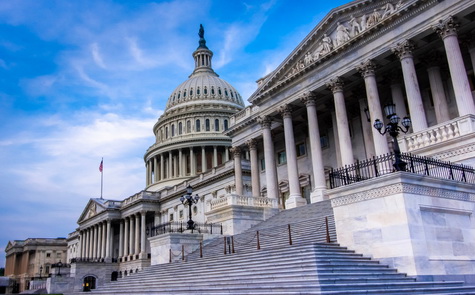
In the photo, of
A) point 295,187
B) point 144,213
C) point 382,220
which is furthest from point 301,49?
point 144,213

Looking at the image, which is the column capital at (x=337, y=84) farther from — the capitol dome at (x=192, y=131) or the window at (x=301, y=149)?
the capitol dome at (x=192, y=131)

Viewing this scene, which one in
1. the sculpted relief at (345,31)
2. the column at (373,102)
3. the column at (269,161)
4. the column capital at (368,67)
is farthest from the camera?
the column at (269,161)

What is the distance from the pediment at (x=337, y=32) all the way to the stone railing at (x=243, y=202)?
1054 cm

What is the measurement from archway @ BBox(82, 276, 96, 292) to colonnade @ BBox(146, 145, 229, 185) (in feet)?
98.6

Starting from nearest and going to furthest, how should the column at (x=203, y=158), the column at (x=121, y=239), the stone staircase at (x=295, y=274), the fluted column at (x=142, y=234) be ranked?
the stone staircase at (x=295, y=274), the fluted column at (x=142, y=234), the column at (x=121, y=239), the column at (x=203, y=158)

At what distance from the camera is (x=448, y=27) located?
90.6 ft

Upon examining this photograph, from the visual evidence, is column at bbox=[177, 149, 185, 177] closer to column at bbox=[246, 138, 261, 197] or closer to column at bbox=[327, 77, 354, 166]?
column at bbox=[246, 138, 261, 197]

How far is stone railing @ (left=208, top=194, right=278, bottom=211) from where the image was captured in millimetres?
34469

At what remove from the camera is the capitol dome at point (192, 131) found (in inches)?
3895

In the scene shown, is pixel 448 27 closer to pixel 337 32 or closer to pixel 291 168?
pixel 337 32

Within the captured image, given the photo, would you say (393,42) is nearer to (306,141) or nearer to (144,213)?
(306,141)

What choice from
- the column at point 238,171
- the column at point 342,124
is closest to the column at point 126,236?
the column at point 238,171

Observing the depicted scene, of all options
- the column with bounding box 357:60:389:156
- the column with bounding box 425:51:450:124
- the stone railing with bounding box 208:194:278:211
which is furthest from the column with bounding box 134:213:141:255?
the column with bounding box 425:51:450:124

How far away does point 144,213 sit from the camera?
263 ft
